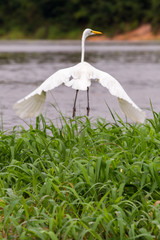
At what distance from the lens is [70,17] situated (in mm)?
77438

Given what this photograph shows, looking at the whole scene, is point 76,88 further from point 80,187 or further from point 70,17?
point 70,17

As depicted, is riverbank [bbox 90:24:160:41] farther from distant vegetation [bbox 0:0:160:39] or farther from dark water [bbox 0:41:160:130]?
dark water [bbox 0:41:160:130]

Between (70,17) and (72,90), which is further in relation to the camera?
(70,17)

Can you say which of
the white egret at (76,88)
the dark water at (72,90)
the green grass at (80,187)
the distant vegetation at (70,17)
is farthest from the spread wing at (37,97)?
the distant vegetation at (70,17)

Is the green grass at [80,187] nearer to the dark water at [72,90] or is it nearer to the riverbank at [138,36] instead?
the dark water at [72,90]

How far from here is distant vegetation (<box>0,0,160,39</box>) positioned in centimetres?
6852

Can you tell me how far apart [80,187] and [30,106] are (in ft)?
4.76

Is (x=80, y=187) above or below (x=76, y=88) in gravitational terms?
below

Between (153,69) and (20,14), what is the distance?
64462 mm

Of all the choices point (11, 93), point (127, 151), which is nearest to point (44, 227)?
point (127, 151)

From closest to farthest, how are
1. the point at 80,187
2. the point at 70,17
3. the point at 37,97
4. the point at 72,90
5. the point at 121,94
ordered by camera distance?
the point at 80,187 → the point at 121,94 → the point at 37,97 → the point at 72,90 → the point at 70,17

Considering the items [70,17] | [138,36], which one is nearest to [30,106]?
[138,36]

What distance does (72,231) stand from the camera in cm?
377

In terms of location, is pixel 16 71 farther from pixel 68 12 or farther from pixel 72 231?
pixel 68 12
